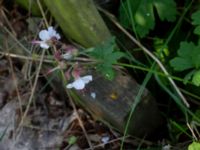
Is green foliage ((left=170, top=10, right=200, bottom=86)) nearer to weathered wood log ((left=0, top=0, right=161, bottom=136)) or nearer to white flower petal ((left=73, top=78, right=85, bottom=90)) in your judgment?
weathered wood log ((left=0, top=0, right=161, bottom=136))

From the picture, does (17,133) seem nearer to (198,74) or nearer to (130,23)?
(130,23)

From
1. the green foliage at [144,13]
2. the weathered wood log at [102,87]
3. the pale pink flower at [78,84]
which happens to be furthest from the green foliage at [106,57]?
the green foliage at [144,13]

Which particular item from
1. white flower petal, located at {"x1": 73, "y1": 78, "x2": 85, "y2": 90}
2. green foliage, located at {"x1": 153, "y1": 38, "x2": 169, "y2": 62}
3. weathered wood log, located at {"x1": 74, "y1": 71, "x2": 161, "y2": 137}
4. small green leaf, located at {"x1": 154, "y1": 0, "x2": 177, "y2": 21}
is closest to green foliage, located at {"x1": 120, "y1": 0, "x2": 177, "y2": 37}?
small green leaf, located at {"x1": 154, "y1": 0, "x2": 177, "y2": 21}

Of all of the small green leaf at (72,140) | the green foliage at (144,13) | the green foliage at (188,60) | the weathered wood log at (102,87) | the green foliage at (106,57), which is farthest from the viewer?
the small green leaf at (72,140)

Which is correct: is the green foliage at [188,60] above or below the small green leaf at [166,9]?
below

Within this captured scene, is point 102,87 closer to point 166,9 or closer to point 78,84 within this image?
point 78,84

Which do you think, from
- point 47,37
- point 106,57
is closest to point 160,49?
point 106,57

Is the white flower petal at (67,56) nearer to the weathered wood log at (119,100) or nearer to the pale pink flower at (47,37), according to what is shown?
the pale pink flower at (47,37)
